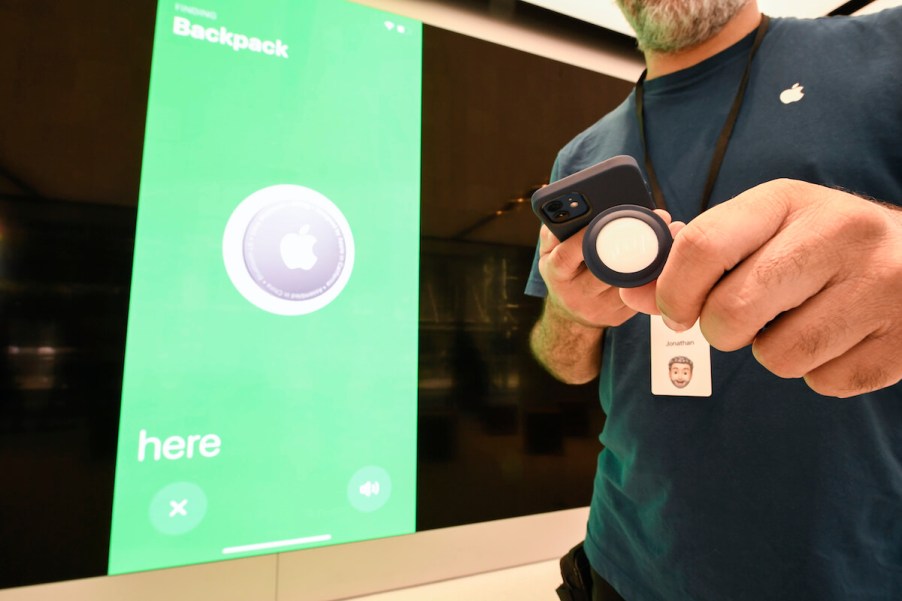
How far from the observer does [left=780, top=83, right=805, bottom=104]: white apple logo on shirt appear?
706mm

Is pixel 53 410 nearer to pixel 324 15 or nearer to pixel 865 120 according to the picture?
pixel 324 15

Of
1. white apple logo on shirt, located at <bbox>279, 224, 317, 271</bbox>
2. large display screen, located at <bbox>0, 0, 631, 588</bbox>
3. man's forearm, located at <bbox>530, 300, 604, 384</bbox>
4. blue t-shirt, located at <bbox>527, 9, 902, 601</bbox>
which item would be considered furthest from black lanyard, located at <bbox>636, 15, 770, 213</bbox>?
white apple logo on shirt, located at <bbox>279, 224, 317, 271</bbox>

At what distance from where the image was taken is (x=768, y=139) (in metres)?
0.70

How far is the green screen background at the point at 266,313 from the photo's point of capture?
1.06 m

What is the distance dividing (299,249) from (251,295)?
0.18m

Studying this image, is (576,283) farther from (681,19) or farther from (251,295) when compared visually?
(251,295)

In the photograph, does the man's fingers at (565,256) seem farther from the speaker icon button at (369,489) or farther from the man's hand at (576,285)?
the speaker icon button at (369,489)

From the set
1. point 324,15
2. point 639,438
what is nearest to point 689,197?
point 639,438

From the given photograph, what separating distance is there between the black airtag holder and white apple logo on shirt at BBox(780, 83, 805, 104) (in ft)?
1.69

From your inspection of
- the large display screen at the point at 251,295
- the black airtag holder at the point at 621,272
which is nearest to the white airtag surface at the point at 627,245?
the black airtag holder at the point at 621,272

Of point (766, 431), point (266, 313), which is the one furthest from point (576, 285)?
point (266, 313)

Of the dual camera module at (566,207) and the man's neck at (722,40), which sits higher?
the man's neck at (722,40)

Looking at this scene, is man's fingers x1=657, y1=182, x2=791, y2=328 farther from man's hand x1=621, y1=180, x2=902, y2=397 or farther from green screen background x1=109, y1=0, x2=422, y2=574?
green screen background x1=109, y1=0, x2=422, y2=574

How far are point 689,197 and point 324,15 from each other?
116 cm
